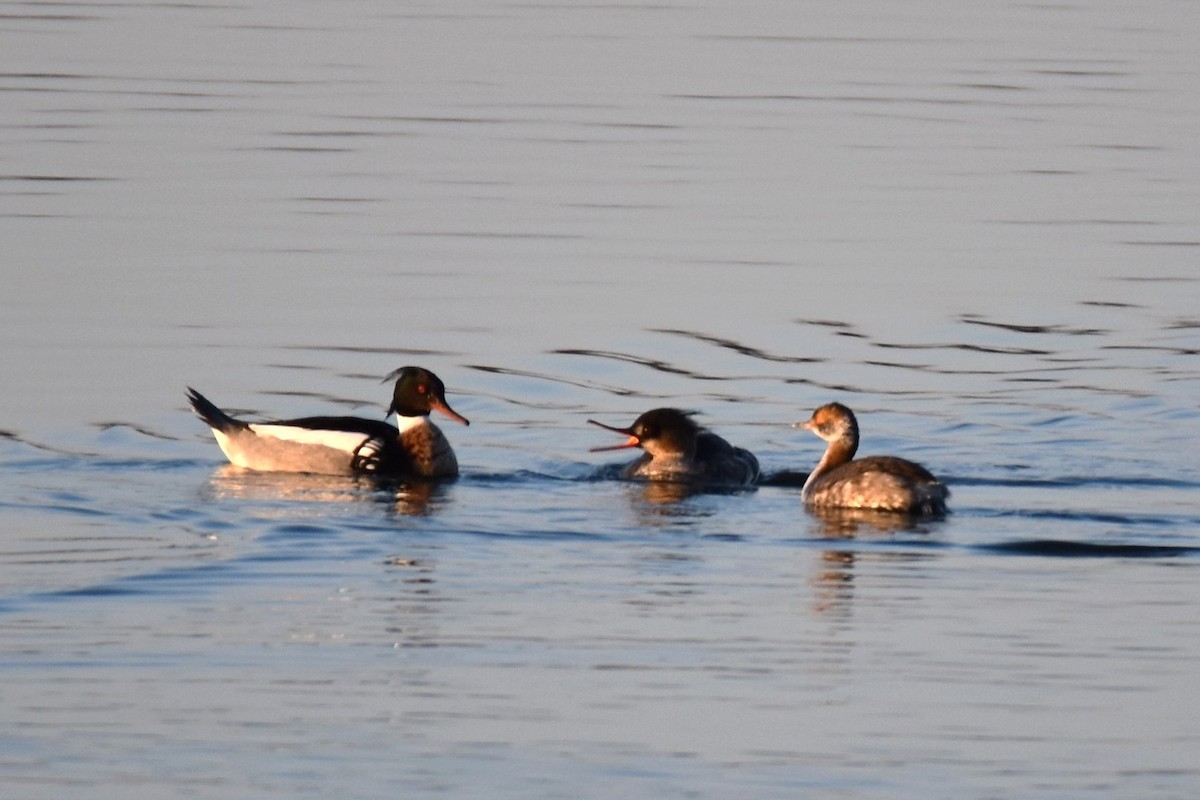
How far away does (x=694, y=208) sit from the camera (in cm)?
2442

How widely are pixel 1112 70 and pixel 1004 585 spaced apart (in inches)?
928

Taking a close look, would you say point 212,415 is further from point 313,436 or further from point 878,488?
point 878,488

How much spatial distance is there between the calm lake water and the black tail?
251 mm

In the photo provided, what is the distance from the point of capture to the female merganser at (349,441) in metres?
15.8

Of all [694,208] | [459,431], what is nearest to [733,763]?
[459,431]

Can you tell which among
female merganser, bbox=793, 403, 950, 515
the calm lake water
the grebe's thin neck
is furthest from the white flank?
female merganser, bbox=793, 403, 950, 515

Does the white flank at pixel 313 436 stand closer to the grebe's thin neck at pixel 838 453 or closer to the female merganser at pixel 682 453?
the female merganser at pixel 682 453

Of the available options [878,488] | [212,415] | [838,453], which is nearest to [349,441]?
[212,415]

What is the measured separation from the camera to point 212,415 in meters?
16.1

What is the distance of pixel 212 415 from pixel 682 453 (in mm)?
3047

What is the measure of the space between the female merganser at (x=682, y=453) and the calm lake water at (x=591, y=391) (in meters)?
0.30

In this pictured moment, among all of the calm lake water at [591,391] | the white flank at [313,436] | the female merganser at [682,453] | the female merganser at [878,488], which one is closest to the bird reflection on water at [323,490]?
the calm lake water at [591,391]

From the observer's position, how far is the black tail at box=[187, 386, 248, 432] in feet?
52.5

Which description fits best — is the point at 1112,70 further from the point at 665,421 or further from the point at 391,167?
the point at 665,421
